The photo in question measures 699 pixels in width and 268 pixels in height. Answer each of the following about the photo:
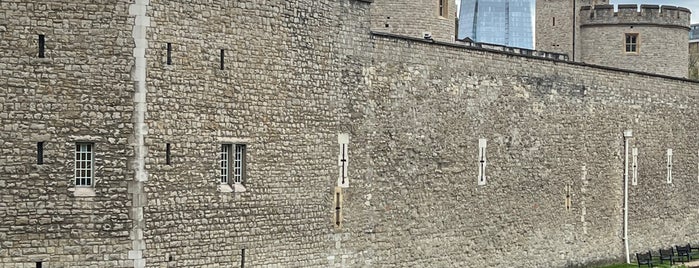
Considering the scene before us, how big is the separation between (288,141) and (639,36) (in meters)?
19.9

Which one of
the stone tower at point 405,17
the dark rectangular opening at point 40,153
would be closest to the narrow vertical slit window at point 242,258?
the dark rectangular opening at point 40,153

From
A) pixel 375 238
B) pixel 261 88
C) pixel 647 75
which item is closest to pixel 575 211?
pixel 647 75

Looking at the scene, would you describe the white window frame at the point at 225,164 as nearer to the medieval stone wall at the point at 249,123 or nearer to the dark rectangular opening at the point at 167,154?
the medieval stone wall at the point at 249,123

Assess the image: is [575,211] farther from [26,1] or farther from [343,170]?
[26,1]

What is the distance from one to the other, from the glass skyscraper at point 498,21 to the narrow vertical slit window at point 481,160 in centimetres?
2753

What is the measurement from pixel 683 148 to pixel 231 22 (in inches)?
764

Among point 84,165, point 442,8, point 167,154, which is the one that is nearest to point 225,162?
point 167,154

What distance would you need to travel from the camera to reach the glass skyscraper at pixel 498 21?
52312 millimetres

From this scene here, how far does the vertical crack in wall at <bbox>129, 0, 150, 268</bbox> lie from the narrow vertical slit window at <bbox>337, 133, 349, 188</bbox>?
190 inches

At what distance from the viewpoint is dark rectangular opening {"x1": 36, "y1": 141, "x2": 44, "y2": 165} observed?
622 inches

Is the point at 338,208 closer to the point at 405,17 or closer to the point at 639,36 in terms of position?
the point at 405,17

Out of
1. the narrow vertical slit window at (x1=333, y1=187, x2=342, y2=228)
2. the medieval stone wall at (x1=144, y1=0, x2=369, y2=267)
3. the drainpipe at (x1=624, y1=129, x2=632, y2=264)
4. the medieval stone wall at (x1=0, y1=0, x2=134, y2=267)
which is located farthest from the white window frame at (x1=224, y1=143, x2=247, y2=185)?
the drainpipe at (x1=624, y1=129, x2=632, y2=264)

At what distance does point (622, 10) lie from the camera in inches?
1415

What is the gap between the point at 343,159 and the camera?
20.6 metres
